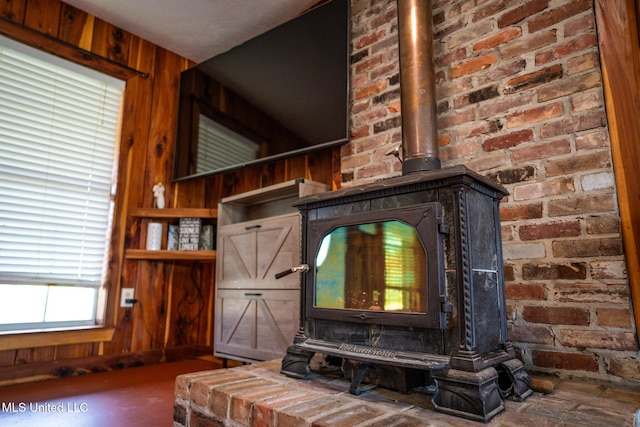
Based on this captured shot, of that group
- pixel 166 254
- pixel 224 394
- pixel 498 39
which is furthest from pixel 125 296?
pixel 498 39

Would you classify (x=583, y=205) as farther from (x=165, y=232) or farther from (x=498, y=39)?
(x=165, y=232)

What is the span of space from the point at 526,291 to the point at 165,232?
2.44 m

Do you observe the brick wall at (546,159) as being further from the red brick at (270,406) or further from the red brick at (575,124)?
the red brick at (270,406)

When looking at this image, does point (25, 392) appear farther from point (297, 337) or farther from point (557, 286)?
point (557, 286)

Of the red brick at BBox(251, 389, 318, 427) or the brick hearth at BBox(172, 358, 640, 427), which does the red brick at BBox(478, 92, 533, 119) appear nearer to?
the brick hearth at BBox(172, 358, 640, 427)

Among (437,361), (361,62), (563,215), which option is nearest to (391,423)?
(437,361)

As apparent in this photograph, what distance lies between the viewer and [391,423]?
1.05 meters

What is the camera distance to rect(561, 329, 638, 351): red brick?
4.50ft

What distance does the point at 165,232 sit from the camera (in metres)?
3.02

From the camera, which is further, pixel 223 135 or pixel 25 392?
pixel 223 135

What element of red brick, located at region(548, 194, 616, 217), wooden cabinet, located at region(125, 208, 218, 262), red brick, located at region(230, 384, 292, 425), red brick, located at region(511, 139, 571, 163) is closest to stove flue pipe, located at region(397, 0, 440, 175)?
red brick, located at region(511, 139, 571, 163)

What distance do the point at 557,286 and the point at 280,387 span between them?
1.10 metres

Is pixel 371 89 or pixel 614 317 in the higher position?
pixel 371 89

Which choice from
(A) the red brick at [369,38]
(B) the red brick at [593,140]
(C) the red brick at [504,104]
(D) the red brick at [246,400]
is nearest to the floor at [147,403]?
(D) the red brick at [246,400]
